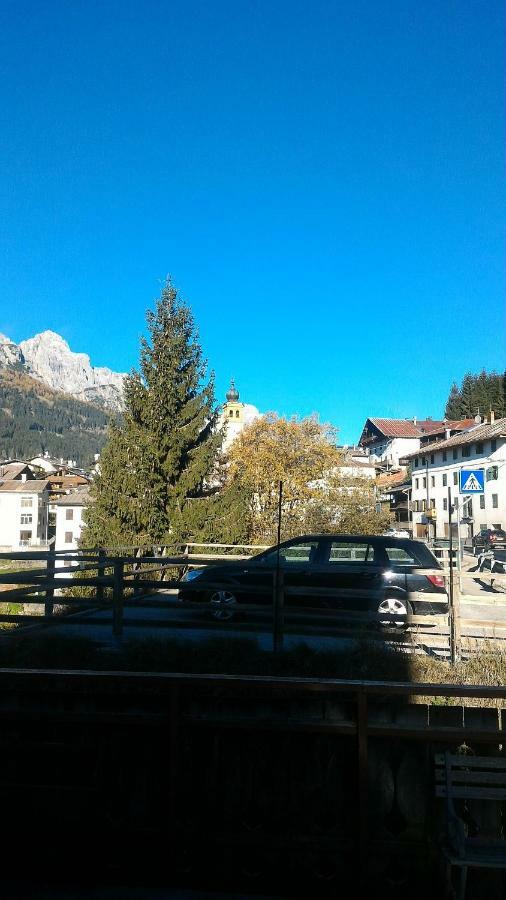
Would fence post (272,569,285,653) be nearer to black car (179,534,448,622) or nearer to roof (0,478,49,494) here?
black car (179,534,448,622)

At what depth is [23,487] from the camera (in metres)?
87.1

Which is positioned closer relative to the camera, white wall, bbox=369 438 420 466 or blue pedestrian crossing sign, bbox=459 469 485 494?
blue pedestrian crossing sign, bbox=459 469 485 494

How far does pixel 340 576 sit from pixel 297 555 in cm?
93

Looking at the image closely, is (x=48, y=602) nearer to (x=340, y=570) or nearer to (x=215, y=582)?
(x=215, y=582)

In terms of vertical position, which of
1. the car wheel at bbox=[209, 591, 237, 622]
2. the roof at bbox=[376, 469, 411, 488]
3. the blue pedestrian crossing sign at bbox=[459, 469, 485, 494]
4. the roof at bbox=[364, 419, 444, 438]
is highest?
the roof at bbox=[364, 419, 444, 438]

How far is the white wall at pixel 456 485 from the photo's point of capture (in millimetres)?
53469

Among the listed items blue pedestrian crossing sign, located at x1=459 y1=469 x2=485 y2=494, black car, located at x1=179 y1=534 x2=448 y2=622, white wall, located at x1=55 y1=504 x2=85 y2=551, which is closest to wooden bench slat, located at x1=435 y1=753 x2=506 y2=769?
black car, located at x1=179 y1=534 x2=448 y2=622

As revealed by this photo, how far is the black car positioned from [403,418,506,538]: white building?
37.9 meters

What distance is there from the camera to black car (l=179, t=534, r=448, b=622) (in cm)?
999

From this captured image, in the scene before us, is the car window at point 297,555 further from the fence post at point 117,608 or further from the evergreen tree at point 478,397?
the evergreen tree at point 478,397

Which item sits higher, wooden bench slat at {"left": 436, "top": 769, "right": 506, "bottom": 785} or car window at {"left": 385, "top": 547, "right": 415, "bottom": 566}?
car window at {"left": 385, "top": 547, "right": 415, "bottom": 566}

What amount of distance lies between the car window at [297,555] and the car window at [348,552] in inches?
10.9

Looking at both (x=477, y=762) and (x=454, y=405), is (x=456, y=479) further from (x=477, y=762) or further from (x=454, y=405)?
(x=454, y=405)

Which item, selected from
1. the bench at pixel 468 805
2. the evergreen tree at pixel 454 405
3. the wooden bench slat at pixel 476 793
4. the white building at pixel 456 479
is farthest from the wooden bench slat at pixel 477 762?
the evergreen tree at pixel 454 405
